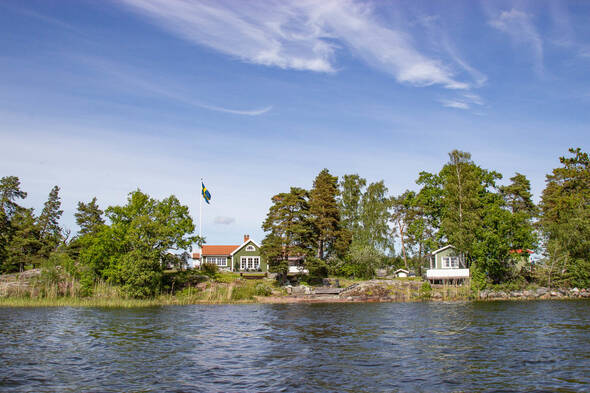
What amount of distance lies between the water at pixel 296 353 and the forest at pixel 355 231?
1948cm

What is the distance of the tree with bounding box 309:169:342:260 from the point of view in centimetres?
7762

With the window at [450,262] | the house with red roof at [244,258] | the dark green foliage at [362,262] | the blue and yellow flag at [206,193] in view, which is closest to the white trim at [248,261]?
the house with red roof at [244,258]

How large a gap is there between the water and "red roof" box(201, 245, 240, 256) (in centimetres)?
5105

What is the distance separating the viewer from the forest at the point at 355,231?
56.3 m

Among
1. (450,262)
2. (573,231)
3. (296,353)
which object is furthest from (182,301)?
(573,231)

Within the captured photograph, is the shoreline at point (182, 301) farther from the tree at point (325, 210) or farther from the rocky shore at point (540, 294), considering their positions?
the tree at point (325, 210)

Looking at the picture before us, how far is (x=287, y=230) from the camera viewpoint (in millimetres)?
66875

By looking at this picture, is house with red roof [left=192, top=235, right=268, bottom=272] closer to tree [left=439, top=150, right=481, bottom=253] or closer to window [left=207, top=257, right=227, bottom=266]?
window [left=207, top=257, right=227, bottom=266]

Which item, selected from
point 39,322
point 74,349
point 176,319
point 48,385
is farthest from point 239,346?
point 39,322

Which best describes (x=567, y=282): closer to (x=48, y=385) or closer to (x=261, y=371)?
(x=261, y=371)

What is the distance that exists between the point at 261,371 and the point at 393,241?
70904 mm

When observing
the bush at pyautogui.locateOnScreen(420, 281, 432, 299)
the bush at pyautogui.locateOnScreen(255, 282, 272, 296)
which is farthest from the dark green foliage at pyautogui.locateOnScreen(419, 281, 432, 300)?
the bush at pyautogui.locateOnScreen(255, 282, 272, 296)

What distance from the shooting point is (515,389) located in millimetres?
15625

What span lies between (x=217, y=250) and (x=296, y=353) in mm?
70047
